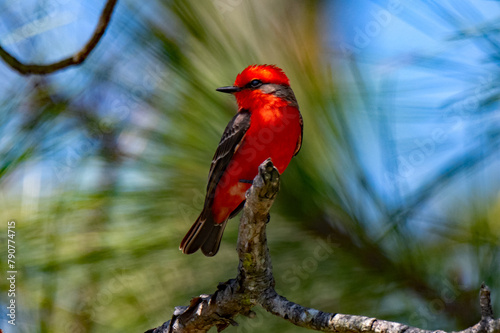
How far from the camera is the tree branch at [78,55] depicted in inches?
91.4

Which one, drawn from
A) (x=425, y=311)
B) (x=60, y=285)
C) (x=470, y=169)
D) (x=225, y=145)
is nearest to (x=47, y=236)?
(x=60, y=285)

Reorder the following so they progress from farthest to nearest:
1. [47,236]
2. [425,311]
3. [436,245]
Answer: [47,236] < [436,245] < [425,311]

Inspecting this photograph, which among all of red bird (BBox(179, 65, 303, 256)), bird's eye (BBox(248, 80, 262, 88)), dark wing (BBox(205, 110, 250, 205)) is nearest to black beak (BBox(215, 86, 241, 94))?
red bird (BBox(179, 65, 303, 256))

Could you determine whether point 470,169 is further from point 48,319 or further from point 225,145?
point 48,319

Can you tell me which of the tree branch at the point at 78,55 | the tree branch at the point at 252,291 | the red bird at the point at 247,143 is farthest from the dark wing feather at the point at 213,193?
the tree branch at the point at 78,55

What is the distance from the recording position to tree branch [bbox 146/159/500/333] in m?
1.95

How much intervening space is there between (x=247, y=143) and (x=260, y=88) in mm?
299

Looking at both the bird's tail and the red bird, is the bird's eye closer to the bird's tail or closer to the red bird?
the red bird

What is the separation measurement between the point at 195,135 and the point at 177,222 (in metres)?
0.39

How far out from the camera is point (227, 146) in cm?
278

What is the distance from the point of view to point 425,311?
203 centimetres

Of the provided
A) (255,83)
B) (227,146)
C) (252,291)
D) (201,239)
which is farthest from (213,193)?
(252,291)

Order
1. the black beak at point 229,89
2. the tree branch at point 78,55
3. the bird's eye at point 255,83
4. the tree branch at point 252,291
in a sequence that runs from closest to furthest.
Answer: the tree branch at point 252,291 → the tree branch at point 78,55 → the black beak at point 229,89 → the bird's eye at point 255,83

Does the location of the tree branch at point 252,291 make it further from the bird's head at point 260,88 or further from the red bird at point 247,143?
the bird's head at point 260,88
